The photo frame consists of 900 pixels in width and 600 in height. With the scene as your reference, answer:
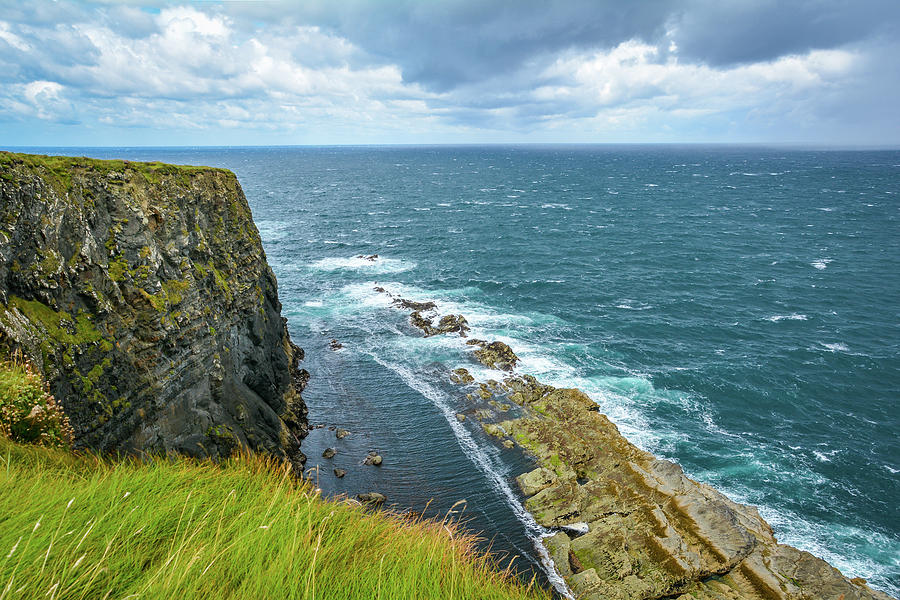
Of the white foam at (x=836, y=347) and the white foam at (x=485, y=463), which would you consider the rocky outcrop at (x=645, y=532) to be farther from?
the white foam at (x=836, y=347)

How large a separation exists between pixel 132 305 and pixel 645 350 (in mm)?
43974

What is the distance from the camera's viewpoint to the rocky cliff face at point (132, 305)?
1655cm

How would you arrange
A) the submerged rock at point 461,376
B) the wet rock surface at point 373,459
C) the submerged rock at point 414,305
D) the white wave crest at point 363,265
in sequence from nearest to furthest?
1. the wet rock surface at point 373,459
2. the submerged rock at point 461,376
3. the submerged rock at point 414,305
4. the white wave crest at point 363,265

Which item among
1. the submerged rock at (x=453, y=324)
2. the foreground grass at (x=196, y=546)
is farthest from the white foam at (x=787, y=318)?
the foreground grass at (x=196, y=546)

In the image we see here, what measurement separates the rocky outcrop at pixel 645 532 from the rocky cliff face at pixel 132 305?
56.2ft

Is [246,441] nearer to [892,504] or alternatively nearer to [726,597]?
[726,597]

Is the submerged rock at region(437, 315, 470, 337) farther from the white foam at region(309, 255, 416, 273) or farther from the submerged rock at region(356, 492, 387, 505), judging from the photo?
the submerged rock at region(356, 492, 387, 505)

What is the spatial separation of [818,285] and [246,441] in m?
73.6

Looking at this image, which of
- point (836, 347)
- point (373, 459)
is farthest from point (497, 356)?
point (836, 347)

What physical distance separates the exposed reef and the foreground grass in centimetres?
1959

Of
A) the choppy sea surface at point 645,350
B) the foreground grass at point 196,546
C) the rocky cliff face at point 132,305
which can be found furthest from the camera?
the choppy sea surface at point 645,350

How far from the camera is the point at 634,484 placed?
91.8 ft

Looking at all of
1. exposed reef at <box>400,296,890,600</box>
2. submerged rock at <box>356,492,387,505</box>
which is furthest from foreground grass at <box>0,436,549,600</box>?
submerged rock at <box>356,492,387,505</box>

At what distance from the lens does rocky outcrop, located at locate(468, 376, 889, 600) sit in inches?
828
